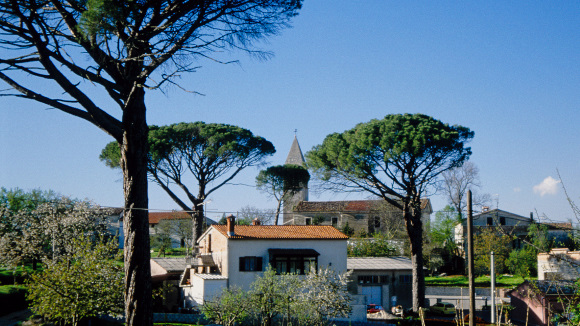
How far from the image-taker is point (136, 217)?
8.35 metres

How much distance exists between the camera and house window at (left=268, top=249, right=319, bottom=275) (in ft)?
103

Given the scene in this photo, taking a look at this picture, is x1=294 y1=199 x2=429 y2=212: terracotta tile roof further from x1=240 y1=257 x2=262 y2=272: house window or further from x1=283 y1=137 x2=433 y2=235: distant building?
x1=240 y1=257 x2=262 y2=272: house window

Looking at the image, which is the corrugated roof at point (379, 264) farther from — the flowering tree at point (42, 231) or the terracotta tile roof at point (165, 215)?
the terracotta tile roof at point (165, 215)

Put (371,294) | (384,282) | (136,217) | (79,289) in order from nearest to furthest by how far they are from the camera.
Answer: (136,217)
(79,289)
(371,294)
(384,282)

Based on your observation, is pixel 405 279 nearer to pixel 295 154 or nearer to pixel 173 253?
pixel 173 253

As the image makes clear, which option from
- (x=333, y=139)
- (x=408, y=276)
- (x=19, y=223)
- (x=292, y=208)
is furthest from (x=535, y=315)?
(x=292, y=208)

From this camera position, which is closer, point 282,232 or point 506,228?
point 282,232

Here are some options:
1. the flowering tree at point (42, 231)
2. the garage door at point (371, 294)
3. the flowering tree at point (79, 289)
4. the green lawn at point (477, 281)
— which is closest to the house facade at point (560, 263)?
the green lawn at point (477, 281)

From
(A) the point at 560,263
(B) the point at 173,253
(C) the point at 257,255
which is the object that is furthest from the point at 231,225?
(B) the point at 173,253

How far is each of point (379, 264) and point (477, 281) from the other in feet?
46.0

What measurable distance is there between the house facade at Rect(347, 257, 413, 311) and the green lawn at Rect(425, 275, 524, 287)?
27.6 feet

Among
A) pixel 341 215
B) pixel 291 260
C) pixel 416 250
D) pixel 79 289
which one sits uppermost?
pixel 341 215

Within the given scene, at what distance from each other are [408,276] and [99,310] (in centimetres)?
2310

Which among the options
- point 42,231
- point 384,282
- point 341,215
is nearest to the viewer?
point 384,282
